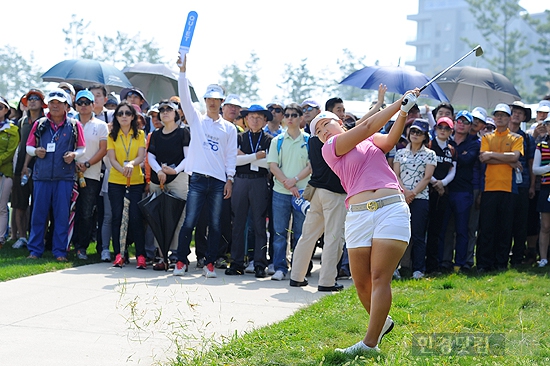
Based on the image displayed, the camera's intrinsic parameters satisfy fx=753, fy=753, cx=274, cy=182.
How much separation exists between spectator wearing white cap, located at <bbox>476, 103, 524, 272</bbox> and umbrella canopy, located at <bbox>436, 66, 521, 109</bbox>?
360cm

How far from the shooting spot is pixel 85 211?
11148 mm

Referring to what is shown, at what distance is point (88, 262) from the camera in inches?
424

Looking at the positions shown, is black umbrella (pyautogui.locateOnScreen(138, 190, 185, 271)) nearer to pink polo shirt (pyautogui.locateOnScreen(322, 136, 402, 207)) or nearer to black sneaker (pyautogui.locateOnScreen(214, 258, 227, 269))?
black sneaker (pyautogui.locateOnScreen(214, 258, 227, 269))

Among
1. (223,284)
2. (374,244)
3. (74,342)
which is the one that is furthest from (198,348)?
(223,284)

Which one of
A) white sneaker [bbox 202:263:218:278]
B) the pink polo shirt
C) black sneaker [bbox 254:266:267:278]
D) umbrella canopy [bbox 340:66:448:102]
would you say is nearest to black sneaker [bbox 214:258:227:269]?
black sneaker [bbox 254:266:267:278]

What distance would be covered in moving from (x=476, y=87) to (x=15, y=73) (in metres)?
64.9

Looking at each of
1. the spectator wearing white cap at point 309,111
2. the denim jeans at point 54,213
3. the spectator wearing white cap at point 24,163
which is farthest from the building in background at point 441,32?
the denim jeans at point 54,213

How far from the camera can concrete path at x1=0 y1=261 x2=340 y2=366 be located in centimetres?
595

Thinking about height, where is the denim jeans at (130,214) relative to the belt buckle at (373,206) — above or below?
below

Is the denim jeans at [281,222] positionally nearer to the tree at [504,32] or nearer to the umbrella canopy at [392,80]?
the umbrella canopy at [392,80]

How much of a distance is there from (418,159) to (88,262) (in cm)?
488

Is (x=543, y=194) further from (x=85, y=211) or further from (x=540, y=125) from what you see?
(x=85, y=211)

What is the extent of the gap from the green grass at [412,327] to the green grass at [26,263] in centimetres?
376

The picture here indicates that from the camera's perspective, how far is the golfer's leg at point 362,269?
587 centimetres
